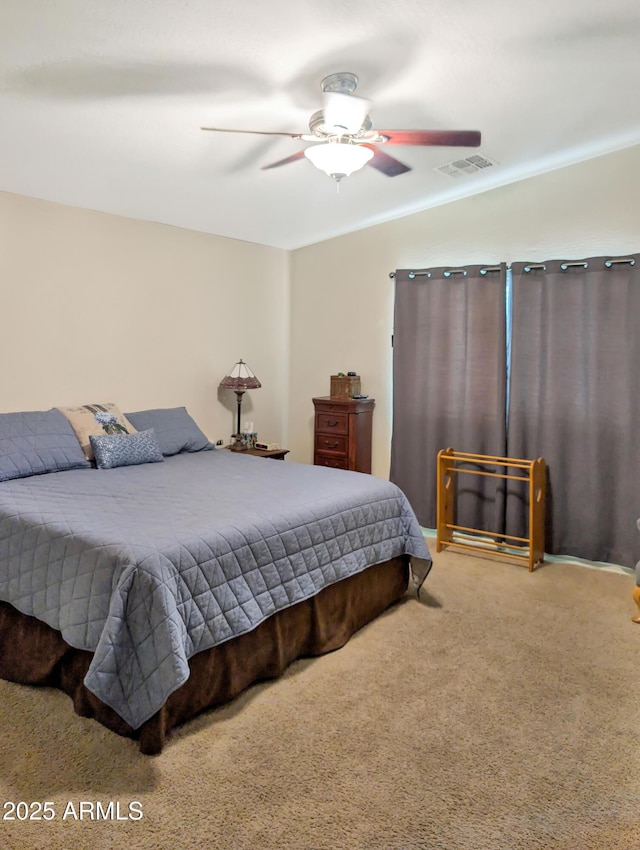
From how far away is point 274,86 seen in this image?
2.42 m

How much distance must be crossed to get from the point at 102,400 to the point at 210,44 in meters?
2.46

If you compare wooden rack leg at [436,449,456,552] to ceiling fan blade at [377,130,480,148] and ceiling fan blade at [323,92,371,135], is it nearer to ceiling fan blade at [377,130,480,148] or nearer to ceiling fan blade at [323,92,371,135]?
ceiling fan blade at [377,130,480,148]

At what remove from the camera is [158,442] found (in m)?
3.65

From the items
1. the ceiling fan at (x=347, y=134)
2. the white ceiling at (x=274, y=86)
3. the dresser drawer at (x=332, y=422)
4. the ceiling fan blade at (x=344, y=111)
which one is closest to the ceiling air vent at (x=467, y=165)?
the white ceiling at (x=274, y=86)

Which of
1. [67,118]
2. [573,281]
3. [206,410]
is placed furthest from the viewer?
[206,410]

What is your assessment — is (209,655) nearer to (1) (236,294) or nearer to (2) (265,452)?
(2) (265,452)

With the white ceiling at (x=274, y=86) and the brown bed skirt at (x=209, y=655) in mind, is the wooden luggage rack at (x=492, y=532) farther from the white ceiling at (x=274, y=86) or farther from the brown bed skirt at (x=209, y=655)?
the white ceiling at (x=274, y=86)

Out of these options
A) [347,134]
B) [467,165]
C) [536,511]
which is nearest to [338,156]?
[347,134]

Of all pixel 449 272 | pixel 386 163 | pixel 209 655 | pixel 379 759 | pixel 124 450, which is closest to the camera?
pixel 379 759

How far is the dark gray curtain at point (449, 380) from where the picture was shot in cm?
384

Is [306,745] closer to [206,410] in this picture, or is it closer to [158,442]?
[158,442]

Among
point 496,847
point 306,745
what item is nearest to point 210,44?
point 306,745

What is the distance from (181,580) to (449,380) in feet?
8.93

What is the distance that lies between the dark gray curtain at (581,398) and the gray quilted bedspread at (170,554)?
125cm
